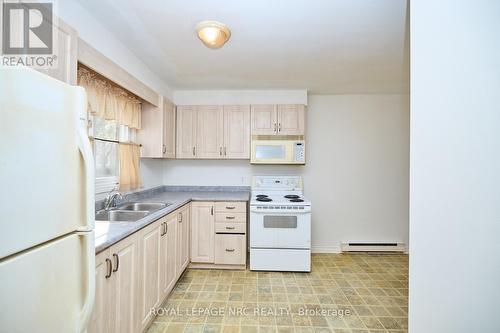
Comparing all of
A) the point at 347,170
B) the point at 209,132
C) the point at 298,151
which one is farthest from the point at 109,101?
the point at 347,170

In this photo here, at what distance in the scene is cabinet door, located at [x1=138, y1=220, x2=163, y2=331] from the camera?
167 centimetres

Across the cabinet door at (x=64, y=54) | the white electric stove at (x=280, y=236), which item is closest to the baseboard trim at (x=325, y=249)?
the white electric stove at (x=280, y=236)

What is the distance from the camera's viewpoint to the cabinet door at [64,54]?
1.18 metres

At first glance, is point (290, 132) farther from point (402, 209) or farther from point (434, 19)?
point (434, 19)

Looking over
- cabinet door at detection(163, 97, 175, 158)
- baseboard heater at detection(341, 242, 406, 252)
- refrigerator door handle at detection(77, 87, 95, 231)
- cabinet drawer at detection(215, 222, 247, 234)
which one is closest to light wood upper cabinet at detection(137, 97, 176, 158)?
cabinet door at detection(163, 97, 175, 158)

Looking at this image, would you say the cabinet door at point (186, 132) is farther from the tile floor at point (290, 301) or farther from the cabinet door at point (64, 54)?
the cabinet door at point (64, 54)

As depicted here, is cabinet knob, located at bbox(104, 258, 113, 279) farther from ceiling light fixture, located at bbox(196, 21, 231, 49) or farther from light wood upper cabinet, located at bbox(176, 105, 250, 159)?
light wood upper cabinet, located at bbox(176, 105, 250, 159)

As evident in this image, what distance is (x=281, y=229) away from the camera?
9.48 ft

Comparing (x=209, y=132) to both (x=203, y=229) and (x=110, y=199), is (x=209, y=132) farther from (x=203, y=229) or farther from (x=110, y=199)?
(x=110, y=199)

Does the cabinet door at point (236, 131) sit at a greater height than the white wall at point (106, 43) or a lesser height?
lesser

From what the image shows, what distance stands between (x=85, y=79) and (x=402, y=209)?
4.27m

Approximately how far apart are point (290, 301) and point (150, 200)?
1.89 m

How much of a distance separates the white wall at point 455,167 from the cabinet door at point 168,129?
8.87ft

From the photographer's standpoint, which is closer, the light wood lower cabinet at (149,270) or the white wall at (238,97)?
the light wood lower cabinet at (149,270)
